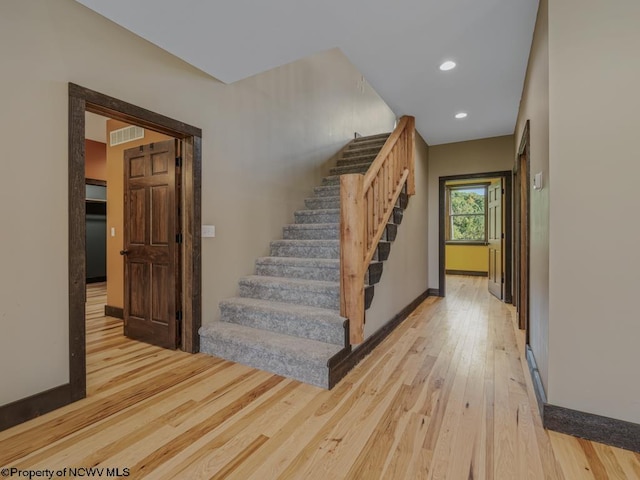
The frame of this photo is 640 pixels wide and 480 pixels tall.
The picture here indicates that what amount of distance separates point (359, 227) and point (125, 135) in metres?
3.20

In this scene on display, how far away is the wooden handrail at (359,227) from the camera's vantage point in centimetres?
250

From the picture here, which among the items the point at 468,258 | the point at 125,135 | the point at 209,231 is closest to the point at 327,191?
the point at 209,231

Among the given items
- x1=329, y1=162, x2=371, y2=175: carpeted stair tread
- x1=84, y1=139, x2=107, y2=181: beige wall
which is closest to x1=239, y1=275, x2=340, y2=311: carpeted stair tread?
x1=329, y1=162, x2=371, y2=175: carpeted stair tread

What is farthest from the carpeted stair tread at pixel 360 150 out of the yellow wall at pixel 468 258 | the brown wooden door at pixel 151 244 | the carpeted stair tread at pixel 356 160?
the yellow wall at pixel 468 258

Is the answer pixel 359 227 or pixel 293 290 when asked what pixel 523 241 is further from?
pixel 293 290

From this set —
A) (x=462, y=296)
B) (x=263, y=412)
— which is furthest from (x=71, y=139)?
(x=462, y=296)

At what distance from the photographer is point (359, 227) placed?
2504 millimetres

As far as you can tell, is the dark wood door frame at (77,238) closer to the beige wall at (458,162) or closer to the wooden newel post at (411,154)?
the wooden newel post at (411,154)

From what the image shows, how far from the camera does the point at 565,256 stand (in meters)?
1.74

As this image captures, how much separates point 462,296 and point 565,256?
4.16 meters

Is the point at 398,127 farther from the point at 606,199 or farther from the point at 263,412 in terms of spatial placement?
the point at 263,412

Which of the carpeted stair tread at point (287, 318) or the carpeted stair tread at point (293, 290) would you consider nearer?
the carpeted stair tread at point (287, 318)

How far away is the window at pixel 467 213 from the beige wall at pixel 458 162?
3614 millimetres

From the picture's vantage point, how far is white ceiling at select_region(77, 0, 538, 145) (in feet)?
6.70
